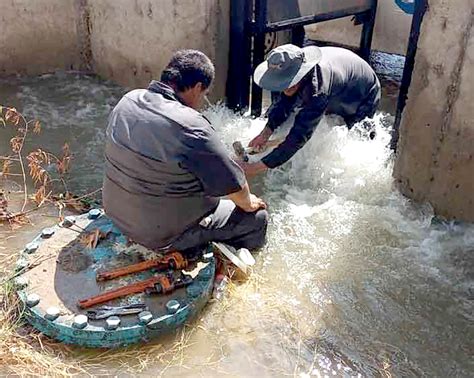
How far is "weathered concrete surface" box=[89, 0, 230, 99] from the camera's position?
218 inches

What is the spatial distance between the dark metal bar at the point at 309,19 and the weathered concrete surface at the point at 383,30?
0.93 metres

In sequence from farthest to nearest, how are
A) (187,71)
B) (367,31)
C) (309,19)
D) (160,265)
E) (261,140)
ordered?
1. (367,31)
2. (309,19)
3. (261,140)
4. (160,265)
5. (187,71)

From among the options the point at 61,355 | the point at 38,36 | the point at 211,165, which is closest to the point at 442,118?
the point at 211,165

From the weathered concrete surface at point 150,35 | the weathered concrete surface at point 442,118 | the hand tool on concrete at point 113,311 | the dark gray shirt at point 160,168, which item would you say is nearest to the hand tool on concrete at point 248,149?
the weathered concrete surface at point 442,118

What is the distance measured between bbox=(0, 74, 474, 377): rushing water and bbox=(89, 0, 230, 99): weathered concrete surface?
710 millimetres

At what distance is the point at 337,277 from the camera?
12.9ft

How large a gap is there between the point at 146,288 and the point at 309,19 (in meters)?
3.51

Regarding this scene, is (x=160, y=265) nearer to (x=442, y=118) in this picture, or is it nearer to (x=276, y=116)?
(x=276, y=116)

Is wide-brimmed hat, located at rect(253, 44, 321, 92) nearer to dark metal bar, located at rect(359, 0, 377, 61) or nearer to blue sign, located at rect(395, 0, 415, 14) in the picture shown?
dark metal bar, located at rect(359, 0, 377, 61)

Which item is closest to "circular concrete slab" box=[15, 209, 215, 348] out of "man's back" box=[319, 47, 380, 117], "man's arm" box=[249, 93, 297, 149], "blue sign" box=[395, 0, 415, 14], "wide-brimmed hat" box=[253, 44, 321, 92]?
"wide-brimmed hat" box=[253, 44, 321, 92]

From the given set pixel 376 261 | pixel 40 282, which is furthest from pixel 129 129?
pixel 376 261

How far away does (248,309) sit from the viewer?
356cm

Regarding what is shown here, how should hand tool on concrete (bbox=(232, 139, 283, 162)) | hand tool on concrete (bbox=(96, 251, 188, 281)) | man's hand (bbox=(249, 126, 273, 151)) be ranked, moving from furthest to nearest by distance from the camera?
1. man's hand (bbox=(249, 126, 273, 151))
2. hand tool on concrete (bbox=(232, 139, 283, 162))
3. hand tool on concrete (bbox=(96, 251, 188, 281))

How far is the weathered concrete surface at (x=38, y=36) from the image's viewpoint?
21.5 ft
